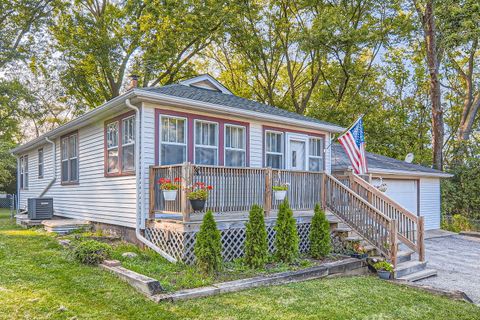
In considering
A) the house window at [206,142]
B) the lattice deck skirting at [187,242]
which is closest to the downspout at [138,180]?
the lattice deck skirting at [187,242]

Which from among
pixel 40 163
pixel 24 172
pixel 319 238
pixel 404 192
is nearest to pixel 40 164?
pixel 40 163

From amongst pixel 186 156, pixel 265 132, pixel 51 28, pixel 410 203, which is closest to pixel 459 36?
pixel 410 203

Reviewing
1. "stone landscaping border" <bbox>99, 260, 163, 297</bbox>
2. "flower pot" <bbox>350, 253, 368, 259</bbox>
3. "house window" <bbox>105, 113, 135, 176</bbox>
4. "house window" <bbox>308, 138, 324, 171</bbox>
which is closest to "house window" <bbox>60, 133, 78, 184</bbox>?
"house window" <bbox>105, 113, 135, 176</bbox>

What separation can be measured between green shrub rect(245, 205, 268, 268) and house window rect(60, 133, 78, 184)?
6757 mm

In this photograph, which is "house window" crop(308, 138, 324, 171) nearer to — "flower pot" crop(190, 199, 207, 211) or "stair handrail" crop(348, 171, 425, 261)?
"stair handrail" crop(348, 171, 425, 261)

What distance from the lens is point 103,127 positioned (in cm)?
966

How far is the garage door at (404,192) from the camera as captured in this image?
48.6 feet

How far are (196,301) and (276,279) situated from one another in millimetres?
1713

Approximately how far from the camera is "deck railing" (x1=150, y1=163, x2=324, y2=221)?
7117mm

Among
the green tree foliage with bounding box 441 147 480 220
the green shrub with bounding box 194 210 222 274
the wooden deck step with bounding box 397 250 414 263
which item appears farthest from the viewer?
the green tree foliage with bounding box 441 147 480 220

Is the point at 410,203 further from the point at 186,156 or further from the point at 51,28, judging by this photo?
the point at 51,28

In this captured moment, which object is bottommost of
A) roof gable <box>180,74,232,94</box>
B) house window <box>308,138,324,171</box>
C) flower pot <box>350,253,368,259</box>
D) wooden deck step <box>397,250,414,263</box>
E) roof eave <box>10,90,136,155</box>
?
wooden deck step <box>397,250,414,263</box>

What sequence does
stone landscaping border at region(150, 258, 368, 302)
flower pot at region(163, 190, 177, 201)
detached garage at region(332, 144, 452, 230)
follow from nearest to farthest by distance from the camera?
stone landscaping border at region(150, 258, 368, 302) → flower pot at region(163, 190, 177, 201) → detached garage at region(332, 144, 452, 230)

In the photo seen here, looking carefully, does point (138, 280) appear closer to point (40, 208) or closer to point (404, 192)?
point (40, 208)
